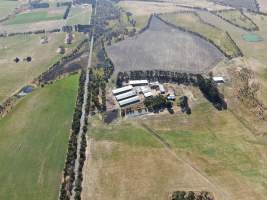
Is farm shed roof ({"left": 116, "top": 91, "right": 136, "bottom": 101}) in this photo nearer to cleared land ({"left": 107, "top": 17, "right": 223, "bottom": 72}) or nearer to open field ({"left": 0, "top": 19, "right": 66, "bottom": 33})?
cleared land ({"left": 107, "top": 17, "right": 223, "bottom": 72})

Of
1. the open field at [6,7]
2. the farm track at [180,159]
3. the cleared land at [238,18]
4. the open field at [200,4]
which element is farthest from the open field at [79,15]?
the farm track at [180,159]

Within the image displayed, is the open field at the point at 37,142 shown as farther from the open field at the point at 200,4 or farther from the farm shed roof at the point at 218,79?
the open field at the point at 200,4

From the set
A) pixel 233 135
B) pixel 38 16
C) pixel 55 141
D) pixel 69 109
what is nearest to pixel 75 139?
pixel 55 141

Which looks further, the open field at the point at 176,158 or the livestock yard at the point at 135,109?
the livestock yard at the point at 135,109

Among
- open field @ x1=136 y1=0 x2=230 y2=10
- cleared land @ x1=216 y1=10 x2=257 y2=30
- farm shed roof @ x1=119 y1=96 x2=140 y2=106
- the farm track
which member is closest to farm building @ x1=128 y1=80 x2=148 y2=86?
farm shed roof @ x1=119 y1=96 x2=140 y2=106

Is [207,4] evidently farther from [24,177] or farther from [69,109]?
[24,177]
